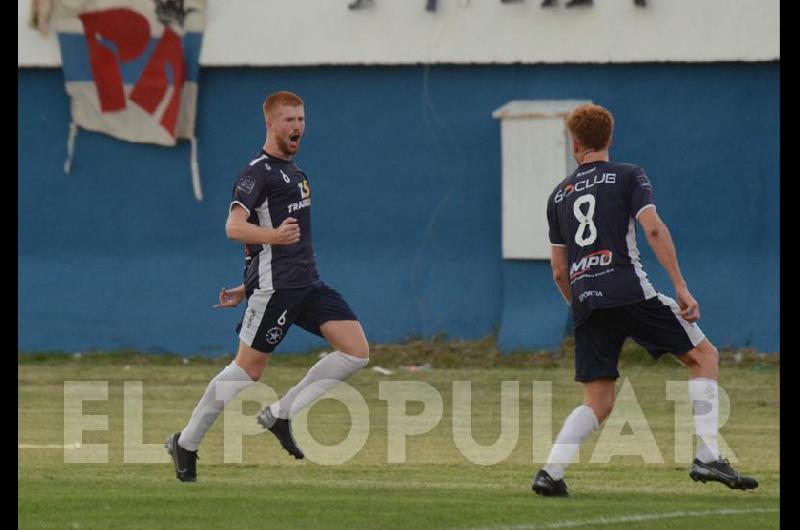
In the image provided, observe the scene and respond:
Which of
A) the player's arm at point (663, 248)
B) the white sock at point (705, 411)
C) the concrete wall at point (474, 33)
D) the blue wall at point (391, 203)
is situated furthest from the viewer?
the blue wall at point (391, 203)

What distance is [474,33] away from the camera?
1947cm

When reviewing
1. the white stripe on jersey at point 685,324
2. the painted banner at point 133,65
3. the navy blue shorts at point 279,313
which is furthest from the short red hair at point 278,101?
the painted banner at point 133,65

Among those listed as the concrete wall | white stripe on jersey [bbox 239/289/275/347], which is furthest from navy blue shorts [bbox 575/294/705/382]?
the concrete wall

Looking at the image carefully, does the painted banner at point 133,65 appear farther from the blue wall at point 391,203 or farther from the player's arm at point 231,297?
the player's arm at point 231,297

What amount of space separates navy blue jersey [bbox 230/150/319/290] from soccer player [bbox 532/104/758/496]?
5.42 feet

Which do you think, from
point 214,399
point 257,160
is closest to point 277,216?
point 257,160

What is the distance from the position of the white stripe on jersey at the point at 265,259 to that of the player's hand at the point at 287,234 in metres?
0.29

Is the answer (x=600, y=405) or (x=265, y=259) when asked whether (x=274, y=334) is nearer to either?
(x=265, y=259)

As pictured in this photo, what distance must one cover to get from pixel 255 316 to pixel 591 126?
7.74ft

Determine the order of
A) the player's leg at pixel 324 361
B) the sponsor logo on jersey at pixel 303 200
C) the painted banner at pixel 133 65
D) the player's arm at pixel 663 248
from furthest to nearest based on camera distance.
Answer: the painted banner at pixel 133 65
the player's leg at pixel 324 361
the sponsor logo on jersey at pixel 303 200
the player's arm at pixel 663 248

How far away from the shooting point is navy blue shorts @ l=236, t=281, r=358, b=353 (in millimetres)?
9773

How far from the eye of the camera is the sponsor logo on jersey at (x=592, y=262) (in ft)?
29.1
